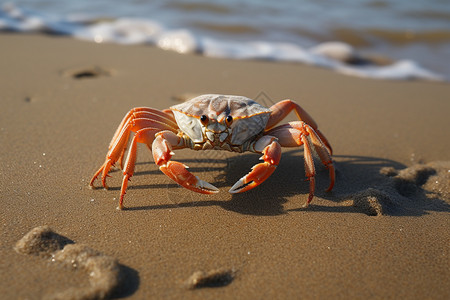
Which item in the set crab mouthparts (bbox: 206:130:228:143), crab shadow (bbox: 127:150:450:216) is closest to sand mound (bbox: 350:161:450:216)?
crab shadow (bbox: 127:150:450:216)

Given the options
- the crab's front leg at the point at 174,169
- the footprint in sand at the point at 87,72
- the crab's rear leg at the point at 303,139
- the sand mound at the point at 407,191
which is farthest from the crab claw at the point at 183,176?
the footprint in sand at the point at 87,72

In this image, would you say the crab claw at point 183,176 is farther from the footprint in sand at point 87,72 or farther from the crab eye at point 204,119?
the footprint in sand at point 87,72

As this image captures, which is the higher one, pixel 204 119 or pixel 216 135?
pixel 204 119

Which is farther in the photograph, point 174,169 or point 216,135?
point 216,135

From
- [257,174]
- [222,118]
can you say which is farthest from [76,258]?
[222,118]

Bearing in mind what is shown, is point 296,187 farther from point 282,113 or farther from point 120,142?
point 120,142

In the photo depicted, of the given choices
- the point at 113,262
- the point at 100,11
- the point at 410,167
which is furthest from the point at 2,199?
the point at 100,11

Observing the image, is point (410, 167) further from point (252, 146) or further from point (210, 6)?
point (210, 6)
